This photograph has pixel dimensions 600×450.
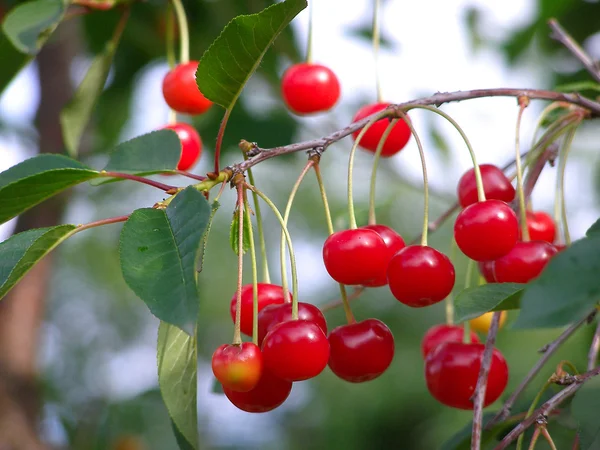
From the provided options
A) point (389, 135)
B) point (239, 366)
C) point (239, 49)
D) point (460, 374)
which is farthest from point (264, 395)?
point (389, 135)

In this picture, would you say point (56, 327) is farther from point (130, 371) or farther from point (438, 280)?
A: point (438, 280)

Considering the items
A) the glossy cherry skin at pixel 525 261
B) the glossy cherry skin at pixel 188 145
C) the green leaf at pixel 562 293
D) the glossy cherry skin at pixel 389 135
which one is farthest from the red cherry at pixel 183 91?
the green leaf at pixel 562 293

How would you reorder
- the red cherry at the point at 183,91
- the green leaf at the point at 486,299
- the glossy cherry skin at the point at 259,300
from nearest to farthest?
the green leaf at the point at 486,299 → the glossy cherry skin at the point at 259,300 → the red cherry at the point at 183,91

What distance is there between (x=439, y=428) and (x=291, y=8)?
5831 mm

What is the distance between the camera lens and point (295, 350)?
766 millimetres

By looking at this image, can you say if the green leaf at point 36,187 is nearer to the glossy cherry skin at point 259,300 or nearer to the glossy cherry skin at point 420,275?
the glossy cherry skin at point 259,300

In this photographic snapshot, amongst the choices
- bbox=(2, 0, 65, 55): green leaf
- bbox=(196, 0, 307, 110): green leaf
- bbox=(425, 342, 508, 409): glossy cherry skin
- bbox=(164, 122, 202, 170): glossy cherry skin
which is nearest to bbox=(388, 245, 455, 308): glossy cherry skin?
bbox=(425, 342, 508, 409): glossy cherry skin

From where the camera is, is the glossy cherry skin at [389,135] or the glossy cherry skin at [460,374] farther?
the glossy cherry skin at [389,135]

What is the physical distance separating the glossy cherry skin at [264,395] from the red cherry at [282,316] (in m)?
0.06

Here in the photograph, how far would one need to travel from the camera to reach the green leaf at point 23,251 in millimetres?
752

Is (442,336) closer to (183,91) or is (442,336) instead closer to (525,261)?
(525,261)

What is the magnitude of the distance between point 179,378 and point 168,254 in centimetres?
21

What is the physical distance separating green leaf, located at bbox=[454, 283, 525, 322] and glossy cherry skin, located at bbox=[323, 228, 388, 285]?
0.13 m

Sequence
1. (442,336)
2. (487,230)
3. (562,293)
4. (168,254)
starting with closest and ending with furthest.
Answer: (562,293) → (168,254) → (487,230) → (442,336)
